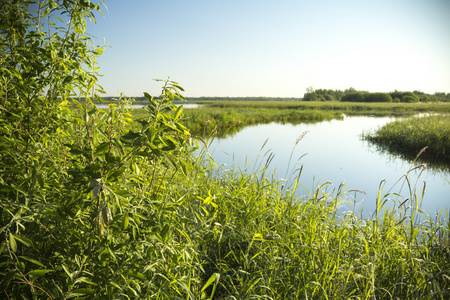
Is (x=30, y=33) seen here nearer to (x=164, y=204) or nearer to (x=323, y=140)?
(x=164, y=204)

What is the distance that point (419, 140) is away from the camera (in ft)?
36.3

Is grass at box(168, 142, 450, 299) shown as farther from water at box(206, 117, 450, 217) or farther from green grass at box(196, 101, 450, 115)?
green grass at box(196, 101, 450, 115)

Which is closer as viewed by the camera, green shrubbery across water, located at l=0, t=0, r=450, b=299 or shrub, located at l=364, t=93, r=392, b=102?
green shrubbery across water, located at l=0, t=0, r=450, b=299

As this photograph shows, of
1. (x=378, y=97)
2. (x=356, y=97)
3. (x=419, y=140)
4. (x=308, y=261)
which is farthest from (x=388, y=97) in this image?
(x=308, y=261)

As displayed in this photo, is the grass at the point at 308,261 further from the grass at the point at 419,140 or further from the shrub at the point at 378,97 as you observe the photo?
the shrub at the point at 378,97

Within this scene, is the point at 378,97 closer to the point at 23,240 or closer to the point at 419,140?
the point at 419,140

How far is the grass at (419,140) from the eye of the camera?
10.1m

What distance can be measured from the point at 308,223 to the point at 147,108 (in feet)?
7.36

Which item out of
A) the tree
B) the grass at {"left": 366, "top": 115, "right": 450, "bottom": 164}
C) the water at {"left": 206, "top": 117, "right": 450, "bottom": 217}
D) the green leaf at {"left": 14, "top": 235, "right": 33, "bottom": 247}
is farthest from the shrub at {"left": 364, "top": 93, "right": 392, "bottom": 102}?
the green leaf at {"left": 14, "top": 235, "right": 33, "bottom": 247}

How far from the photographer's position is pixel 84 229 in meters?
1.35

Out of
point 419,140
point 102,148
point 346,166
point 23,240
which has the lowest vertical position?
point 346,166

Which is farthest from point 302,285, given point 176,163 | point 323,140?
point 323,140

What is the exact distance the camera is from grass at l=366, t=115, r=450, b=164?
10062mm

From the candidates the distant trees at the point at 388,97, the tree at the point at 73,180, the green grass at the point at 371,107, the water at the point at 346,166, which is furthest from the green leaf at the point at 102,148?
the distant trees at the point at 388,97
